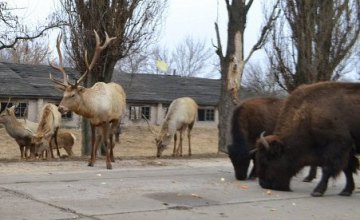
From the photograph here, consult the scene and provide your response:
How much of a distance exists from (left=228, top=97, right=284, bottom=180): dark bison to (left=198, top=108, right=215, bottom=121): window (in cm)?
3692

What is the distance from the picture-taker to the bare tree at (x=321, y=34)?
20.3 m

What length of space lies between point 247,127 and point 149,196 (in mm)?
3275

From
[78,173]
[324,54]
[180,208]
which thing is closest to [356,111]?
[180,208]

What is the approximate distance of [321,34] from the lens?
66.7ft

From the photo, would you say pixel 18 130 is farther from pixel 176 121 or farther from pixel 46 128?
pixel 176 121

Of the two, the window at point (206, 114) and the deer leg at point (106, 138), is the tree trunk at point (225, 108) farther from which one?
the window at point (206, 114)

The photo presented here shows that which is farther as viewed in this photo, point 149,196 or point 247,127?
point 247,127

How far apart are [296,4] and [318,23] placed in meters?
1.01

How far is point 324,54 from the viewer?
802 inches

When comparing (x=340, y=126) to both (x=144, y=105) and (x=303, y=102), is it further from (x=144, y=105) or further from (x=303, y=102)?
(x=144, y=105)

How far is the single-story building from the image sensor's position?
128 ft

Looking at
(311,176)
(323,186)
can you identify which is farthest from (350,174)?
(311,176)

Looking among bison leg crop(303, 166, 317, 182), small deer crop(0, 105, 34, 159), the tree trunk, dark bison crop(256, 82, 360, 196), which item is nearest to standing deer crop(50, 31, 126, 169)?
dark bison crop(256, 82, 360, 196)

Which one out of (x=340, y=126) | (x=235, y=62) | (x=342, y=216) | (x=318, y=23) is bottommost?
(x=342, y=216)
